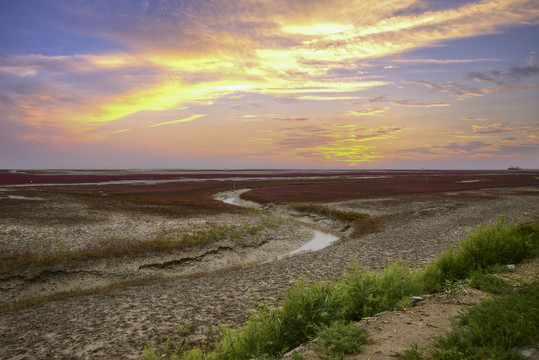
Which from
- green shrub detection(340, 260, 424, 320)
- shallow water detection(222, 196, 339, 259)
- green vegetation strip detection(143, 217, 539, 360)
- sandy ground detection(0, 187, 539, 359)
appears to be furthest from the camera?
shallow water detection(222, 196, 339, 259)

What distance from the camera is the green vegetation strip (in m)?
7.26

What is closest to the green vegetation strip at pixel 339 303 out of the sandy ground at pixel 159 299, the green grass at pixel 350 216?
the sandy ground at pixel 159 299

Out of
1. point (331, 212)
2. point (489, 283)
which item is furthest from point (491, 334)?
point (331, 212)

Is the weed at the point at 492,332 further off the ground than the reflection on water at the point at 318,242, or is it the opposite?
the weed at the point at 492,332

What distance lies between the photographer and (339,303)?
8.97 meters

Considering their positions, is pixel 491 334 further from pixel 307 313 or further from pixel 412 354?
pixel 307 313

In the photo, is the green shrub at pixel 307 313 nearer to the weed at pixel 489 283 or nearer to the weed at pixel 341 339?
the weed at pixel 341 339

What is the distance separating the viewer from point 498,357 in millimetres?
5406

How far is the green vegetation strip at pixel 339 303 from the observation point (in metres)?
7.26

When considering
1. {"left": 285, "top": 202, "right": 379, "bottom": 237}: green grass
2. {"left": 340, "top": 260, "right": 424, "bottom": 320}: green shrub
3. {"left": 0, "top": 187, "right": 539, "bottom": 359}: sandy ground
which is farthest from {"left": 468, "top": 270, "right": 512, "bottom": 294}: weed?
{"left": 285, "top": 202, "right": 379, "bottom": 237}: green grass

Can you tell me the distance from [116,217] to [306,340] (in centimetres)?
3281

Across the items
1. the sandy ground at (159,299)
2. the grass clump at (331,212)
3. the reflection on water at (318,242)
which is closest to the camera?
the sandy ground at (159,299)

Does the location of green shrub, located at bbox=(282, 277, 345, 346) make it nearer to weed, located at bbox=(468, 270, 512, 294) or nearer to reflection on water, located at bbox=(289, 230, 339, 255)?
weed, located at bbox=(468, 270, 512, 294)

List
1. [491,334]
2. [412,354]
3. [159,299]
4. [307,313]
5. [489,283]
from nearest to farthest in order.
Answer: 1. [412,354]
2. [491,334]
3. [307,313]
4. [489,283]
5. [159,299]
